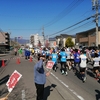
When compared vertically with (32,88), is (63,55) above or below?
above

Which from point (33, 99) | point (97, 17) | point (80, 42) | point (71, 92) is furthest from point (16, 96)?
A: point (80, 42)

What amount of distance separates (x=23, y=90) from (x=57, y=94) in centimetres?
153

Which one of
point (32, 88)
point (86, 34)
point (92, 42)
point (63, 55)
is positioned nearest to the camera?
point (32, 88)

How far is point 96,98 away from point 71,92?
111 cm

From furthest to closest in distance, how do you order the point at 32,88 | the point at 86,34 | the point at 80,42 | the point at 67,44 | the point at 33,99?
1. the point at 67,44
2. the point at 80,42
3. the point at 86,34
4. the point at 32,88
5. the point at 33,99

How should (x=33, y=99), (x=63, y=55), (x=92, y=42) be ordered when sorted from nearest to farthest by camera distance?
(x=33, y=99) < (x=63, y=55) < (x=92, y=42)

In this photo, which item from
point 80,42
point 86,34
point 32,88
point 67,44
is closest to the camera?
point 32,88

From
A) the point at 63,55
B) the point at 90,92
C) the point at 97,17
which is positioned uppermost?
the point at 97,17

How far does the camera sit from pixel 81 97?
6.68 m

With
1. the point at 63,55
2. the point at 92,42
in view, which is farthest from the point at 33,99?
the point at 92,42

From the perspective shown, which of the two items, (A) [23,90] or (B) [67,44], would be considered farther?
(B) [67,44]

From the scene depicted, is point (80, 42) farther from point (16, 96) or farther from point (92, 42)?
point (16, 96)

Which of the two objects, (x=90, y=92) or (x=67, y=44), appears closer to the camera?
(x=90, y=92)

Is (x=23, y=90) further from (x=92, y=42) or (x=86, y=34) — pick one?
(x=86, y=34)
